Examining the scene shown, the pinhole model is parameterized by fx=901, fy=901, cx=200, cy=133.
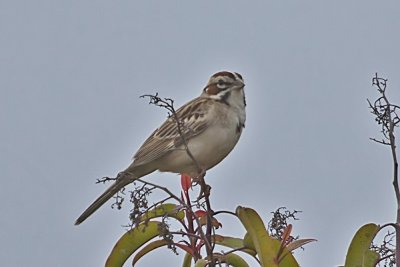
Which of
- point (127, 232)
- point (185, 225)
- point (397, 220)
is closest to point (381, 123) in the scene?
point (397, 220)

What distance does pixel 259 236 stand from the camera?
9.60 feet

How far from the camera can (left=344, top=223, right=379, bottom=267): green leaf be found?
275cm

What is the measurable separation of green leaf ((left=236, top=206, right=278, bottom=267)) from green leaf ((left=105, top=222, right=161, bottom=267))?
16.1 inches

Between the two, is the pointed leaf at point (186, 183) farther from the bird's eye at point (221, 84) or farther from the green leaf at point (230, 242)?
the bird's eye at point (221, 84)

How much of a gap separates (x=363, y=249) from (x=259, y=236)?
13.6 inches

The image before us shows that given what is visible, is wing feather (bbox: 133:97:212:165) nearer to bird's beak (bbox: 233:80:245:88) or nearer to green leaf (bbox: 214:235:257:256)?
bird's beak (bbox: 233:80:245:88)

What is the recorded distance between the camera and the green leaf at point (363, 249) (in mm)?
2746

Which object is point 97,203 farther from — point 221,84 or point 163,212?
point 163,212

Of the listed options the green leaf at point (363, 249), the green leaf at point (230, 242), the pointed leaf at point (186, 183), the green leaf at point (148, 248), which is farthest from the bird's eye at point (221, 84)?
the green leaf at point (363, 249)

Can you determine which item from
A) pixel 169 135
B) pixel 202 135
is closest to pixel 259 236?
pixel 202 135

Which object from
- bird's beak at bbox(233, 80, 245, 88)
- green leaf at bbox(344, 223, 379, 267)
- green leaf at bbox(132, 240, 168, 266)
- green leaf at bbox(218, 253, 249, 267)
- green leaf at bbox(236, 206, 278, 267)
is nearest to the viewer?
green leaf at bbox(344, 223, 379, 267)

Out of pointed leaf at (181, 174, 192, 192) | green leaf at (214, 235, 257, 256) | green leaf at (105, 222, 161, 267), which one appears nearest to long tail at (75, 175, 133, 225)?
pointed leaf at (181, 174, 192, 192)

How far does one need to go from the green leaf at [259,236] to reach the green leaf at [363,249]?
238 millimetres

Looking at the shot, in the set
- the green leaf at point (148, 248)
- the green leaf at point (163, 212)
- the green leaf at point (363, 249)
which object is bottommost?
the green leaf at point (363, 249)
